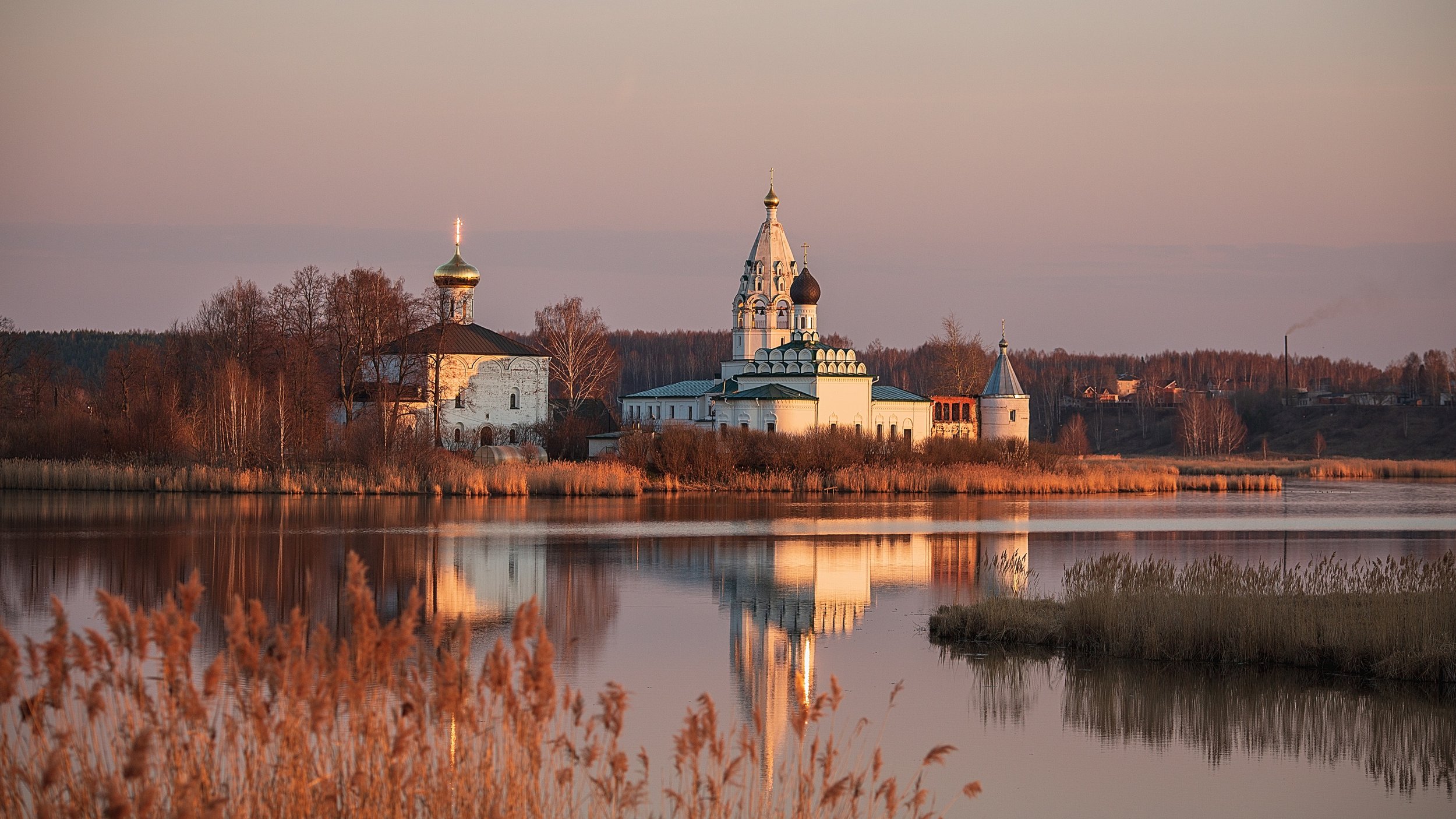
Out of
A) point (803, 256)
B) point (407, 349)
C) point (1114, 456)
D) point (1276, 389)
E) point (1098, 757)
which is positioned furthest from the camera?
point (1276, 389)

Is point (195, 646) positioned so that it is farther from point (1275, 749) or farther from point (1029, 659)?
point (1275, 749)

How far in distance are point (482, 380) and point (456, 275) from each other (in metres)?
3.75

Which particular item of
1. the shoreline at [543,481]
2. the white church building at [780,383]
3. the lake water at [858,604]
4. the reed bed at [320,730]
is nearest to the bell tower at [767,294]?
the white church building at [780,383]

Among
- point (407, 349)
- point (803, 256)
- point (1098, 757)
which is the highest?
point (803, 256)

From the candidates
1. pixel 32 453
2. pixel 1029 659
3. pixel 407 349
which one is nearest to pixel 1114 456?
pixel 407 349

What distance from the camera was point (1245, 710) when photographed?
973cm

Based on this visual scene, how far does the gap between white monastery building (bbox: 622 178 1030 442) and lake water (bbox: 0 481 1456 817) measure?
49.3ft

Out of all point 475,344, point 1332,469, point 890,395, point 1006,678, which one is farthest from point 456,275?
point 1006,678

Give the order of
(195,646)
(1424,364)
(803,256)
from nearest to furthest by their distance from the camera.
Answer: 1. (195,646)
2. (803,256)
3. (1424,364)

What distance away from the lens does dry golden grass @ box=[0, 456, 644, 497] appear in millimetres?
30828

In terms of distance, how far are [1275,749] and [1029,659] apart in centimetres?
268

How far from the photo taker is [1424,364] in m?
94.4

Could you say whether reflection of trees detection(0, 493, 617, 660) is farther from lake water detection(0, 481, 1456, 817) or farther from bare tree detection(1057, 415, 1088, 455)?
bare tree detection(1057, 415, 1088, 455)

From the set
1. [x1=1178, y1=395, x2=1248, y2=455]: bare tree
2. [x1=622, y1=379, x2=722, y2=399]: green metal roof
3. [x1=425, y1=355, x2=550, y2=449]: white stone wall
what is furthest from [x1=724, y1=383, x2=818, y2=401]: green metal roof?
[x1=1178, y1=395, x2=1248, y2=455]: bare tree
